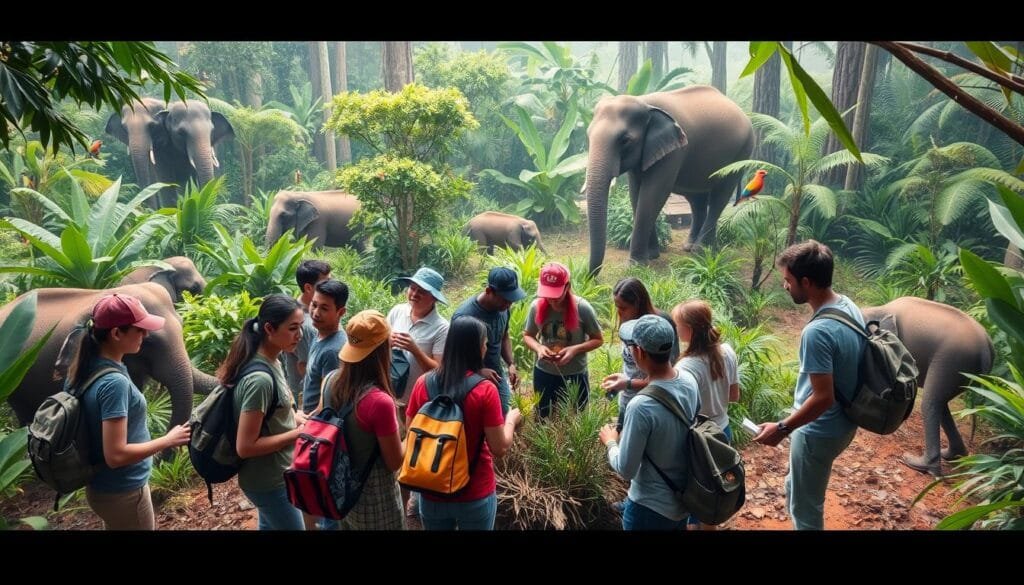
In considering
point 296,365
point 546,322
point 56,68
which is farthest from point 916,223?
point 56,68

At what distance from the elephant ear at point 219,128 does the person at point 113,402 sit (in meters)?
10.9

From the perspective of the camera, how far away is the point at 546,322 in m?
4.04

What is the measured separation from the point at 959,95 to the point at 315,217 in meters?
9.82

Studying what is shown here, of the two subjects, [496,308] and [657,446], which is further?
[496,308]

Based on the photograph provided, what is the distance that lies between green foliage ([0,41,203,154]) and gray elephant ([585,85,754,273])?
570 cm

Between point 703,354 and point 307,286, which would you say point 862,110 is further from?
point 307,286

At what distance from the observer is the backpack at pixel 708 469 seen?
99.7 inches

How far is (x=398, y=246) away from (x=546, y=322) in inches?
208

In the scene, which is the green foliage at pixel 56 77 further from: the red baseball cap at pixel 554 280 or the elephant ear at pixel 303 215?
the elephant ear at pixel 303 215

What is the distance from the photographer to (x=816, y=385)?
282 cm

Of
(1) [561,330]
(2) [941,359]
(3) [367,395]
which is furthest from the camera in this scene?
(2) [941,359]

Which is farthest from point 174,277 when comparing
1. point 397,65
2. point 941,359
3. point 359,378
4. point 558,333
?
point 397,65

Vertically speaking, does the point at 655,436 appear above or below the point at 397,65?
below

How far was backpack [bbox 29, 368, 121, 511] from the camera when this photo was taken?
261 cm
